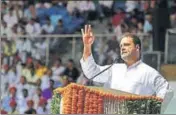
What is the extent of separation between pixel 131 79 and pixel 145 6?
10215mm

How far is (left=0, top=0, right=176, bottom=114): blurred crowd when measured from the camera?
13375 mm

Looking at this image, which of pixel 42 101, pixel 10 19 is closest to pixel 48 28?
pixel 10 19

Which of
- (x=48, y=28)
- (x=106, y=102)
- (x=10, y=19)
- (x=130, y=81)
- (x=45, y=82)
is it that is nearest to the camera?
(x=106, y=102)

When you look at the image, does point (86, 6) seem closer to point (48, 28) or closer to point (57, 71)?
point (48, 28)

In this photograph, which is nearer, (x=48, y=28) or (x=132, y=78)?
(x=132, y=78)

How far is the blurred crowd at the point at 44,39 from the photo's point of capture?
43.9 feet

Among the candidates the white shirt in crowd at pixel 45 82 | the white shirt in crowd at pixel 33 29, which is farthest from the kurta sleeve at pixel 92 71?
the white shirt in crowd at pixel 33 29

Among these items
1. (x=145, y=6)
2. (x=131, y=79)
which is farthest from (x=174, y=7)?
(x=131, y=79)

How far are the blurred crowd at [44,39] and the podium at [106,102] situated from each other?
24.8 ft

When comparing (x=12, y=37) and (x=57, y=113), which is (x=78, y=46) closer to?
(x=12, y=37)

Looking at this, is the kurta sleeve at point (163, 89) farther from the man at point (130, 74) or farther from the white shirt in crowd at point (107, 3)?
the white shirt in crowd at point (107, 3)

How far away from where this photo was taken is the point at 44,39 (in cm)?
1446

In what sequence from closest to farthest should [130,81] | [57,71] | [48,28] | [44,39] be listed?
[130,81], [57,71], [44,39], [48,28]

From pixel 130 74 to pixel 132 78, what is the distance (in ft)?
0.10
